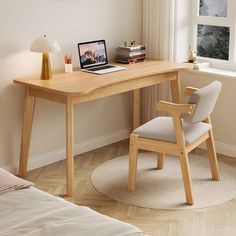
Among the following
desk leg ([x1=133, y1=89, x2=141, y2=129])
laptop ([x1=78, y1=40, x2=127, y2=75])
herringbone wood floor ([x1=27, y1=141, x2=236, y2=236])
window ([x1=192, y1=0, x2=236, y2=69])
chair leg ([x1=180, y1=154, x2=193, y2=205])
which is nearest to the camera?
herringbone wood floor ([x1=27, y1=141, x2=236, y2=236])

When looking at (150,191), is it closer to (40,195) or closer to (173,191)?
(173,191)

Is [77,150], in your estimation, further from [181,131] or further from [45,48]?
[181,131]

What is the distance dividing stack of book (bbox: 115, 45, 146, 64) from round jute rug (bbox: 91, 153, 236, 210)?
2.56ft

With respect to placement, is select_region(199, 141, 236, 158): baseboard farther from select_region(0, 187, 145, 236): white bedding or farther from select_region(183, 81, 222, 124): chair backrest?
select_region(0, 187, 145, 236): white bedding

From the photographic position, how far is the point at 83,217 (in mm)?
2381

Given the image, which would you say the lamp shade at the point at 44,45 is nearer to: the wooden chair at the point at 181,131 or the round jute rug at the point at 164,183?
the wooden chair at the point at 181,131

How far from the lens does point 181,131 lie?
143 inches

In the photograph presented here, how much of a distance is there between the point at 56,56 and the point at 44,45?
1.48 ft

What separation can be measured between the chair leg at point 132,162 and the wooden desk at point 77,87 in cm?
39

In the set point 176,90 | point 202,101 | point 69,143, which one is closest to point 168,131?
point 202,101

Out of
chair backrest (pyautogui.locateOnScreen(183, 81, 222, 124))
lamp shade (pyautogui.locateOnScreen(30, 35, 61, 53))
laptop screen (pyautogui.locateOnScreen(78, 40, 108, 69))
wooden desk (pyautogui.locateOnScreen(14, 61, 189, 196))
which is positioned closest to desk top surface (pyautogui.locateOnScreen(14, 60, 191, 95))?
wooden desk (pyautogui.locateOnScreen(14, 61, 189, 196))

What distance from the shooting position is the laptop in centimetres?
433

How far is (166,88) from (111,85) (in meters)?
0.98

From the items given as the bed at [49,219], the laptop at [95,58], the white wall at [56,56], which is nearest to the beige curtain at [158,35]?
the white wall at [56,56]
